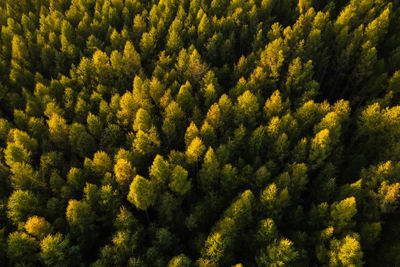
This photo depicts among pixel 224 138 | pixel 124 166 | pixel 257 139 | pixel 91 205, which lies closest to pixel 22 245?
pixel 91 205

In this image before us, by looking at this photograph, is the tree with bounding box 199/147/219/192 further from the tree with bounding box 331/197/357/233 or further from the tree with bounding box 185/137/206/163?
the tree with bounding box 331/197/357/233

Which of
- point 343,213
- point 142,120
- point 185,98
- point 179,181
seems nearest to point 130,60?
point 185,98

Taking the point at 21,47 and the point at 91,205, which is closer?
the point at 91,205

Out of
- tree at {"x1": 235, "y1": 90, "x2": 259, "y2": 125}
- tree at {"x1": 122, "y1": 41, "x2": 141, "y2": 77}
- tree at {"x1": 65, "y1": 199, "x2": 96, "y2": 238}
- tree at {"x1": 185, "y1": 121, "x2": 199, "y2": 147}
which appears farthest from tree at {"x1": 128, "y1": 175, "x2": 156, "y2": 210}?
tree at {"x1": 122, "y1": 41, "x2": 141, "y2": 77}

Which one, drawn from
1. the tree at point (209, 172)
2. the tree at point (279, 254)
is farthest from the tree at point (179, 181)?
the tree at point (279, 254)

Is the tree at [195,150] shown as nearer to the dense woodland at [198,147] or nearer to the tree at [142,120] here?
the dense woodland at [198,147]

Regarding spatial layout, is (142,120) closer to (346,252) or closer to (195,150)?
(195,150)

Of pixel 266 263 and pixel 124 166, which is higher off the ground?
pixel 124 166

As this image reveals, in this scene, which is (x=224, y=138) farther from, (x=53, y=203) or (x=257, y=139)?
(x=53, y=203)
